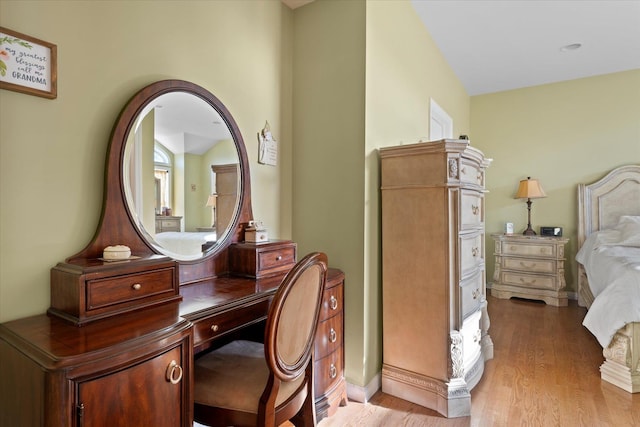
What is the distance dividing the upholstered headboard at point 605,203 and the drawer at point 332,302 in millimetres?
3500

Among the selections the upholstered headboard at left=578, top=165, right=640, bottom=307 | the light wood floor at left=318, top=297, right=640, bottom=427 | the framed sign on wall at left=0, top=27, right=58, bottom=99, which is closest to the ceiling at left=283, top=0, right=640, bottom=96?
the upholstered headboard at left=578, top=165, right=640, bottom=307

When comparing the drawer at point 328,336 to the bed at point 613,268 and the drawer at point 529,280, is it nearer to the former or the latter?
the bed at point 613,268

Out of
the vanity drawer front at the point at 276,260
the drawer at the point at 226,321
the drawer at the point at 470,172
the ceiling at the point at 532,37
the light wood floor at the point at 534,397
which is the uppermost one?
the ceiling at the point at 532,37

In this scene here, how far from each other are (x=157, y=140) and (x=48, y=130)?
434 millimetres

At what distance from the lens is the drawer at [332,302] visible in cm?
178

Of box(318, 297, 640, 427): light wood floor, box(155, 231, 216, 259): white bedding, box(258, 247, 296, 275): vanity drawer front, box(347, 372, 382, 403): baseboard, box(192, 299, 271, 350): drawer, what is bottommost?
box(318, 297, 640, 427): light wood floor

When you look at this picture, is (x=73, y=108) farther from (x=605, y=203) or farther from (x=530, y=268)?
(x=605, y=203)

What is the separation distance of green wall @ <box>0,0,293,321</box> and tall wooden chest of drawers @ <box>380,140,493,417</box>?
131cm

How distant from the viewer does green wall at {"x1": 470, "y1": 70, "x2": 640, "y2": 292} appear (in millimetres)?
4132

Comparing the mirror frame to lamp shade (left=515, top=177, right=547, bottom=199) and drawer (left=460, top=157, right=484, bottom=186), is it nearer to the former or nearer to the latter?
drawer (left=460, top=157, right=484, bottom=186)

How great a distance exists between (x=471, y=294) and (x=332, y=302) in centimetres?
98

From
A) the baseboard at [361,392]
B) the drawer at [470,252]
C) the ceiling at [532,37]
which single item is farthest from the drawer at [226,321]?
the ceiling at [532,37]

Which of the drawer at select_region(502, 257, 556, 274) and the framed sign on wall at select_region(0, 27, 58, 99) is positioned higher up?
the framed sign on wall at select_region(0, 27, 58, 99)

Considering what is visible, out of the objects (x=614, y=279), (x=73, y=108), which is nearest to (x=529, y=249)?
(x=614, y=279)
